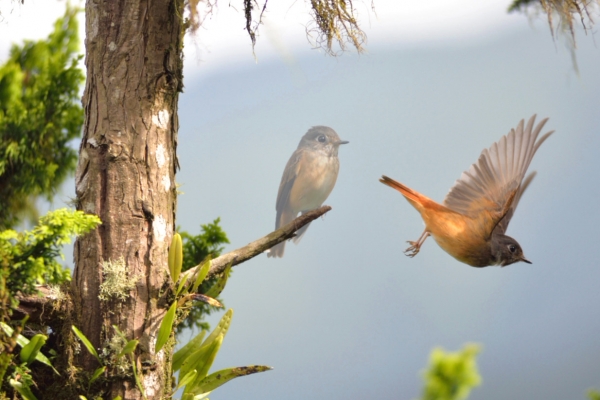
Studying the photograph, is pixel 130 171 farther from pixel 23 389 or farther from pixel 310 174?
pixel 310 174

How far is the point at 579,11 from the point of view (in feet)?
6.68

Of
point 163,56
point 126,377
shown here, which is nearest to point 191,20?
point 163,56

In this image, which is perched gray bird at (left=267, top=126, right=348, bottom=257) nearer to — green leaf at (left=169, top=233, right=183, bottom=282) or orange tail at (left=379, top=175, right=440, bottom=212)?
orange tail at (left=379, top=175, right=440, bottom=212)

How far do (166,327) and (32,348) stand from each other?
1.01 ft

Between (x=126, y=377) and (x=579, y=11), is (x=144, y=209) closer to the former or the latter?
(x=126, y=377)

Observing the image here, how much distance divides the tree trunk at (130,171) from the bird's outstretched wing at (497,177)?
95 cm

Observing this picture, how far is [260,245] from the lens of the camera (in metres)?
1.62

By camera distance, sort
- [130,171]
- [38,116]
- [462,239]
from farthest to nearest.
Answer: [38,116] < [462,239] < [130,171]

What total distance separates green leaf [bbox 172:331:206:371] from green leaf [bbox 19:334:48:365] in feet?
1.25

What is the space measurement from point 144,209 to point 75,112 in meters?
1.39

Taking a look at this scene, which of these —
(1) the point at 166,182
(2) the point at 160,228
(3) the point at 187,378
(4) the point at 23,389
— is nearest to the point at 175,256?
(2) the point at 160,228

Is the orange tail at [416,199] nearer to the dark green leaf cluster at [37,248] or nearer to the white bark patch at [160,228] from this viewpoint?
the white bark patch at [160,228]

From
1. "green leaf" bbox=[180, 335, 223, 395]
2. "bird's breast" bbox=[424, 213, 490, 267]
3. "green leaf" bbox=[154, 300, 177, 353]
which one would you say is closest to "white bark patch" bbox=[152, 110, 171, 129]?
"green leaf" bbox=[154, 300, 177, 353]

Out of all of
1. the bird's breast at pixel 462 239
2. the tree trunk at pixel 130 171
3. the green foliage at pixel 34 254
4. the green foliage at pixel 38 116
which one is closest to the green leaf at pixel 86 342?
the tree trunk at pixel 130 171
